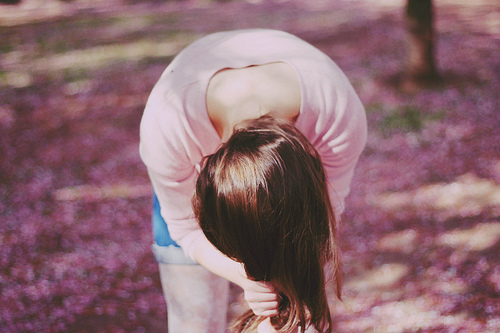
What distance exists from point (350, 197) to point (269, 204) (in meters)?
3.70

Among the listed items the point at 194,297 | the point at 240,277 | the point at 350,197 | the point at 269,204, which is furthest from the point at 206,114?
the point at 350,197

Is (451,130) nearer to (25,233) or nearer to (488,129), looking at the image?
(488,129)

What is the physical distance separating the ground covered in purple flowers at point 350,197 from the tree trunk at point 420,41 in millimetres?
298

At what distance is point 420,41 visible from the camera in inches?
256

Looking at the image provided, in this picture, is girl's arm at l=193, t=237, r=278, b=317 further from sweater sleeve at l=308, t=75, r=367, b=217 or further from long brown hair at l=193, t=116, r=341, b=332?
sweater sleeve at l=308, t=75, r=367, b=217

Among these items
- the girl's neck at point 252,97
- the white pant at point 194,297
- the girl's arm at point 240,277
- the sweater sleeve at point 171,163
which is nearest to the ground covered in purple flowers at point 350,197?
the white pant at point 194,297

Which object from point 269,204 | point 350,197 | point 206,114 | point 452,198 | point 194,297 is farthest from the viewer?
point 350,197

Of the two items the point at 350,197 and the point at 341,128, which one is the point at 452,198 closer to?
the point at 350,197

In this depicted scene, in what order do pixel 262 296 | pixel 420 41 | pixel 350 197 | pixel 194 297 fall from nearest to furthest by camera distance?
pixel 262 296
pixel 194 297
pixel 350 197
pixel 420 41

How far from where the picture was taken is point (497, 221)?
13.3 feet

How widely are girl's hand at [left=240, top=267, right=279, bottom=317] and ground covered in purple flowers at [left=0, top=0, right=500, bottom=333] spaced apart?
1.82 m

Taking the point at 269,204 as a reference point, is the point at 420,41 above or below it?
below

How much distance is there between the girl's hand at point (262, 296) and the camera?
4.95 ft

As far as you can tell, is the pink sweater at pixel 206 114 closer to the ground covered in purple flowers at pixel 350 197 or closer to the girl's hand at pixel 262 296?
the girl's hand at pixel 262 296
